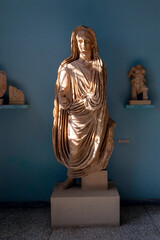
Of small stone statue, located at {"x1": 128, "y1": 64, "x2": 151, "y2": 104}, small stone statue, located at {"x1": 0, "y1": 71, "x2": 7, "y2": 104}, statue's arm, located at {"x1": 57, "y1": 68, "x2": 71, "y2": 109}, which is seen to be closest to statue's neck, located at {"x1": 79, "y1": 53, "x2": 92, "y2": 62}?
statue's arm, located at {"x1": 57, "y1": 68, "x2": 71, "y2": 109}

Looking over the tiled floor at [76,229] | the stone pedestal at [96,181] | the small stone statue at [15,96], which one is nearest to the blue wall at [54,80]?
the small stone statue at [15,96]

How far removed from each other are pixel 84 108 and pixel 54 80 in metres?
0.80

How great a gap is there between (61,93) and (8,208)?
1842 mm

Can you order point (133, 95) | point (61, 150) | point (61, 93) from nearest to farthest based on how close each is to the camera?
1. point (61, 93)
2. point (61, 150)
3. point (133, 95)

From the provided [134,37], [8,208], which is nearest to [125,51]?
[134,37]

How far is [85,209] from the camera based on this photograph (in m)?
2.57

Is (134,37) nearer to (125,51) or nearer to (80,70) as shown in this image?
(125,51)

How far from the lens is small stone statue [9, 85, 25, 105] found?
116 inches

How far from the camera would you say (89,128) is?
251 centimetres

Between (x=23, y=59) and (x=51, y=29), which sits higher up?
(x=51, y=29)

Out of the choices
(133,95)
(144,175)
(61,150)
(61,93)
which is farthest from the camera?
(144,175)

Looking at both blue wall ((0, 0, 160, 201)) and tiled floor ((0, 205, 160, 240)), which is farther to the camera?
blue wall ((0, 0, 160, 201))

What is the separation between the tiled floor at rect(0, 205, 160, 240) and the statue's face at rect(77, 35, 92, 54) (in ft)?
6.66

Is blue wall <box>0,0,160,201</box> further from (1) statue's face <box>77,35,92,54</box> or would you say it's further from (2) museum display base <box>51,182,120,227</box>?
(2) museum display base <box>51,182,120,227</box>
